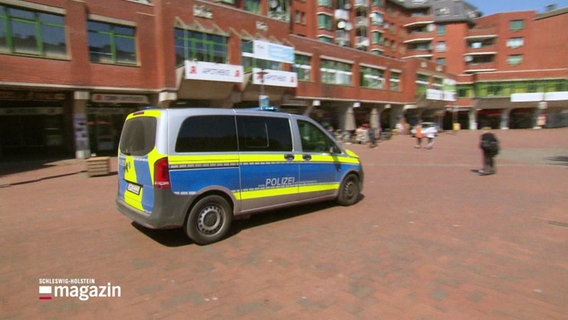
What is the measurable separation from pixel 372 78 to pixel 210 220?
36.1 meters

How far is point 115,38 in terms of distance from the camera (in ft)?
63.5

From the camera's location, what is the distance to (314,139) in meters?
6.50

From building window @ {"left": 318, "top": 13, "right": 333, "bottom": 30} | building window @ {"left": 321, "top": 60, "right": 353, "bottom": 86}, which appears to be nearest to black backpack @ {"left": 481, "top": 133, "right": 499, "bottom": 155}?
building window @ {"left": 321, "top": 60, "right": 353, "bottom": 86}

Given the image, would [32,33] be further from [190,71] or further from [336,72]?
[336,72]

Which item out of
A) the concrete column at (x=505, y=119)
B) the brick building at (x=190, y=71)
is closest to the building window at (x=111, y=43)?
the brick building at (x=190, y=71)

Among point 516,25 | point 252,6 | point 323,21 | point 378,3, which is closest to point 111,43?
point 252,6

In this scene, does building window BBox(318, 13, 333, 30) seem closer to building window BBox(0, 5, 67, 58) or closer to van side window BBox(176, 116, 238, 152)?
building window BBox(0, 5, 67, 58)

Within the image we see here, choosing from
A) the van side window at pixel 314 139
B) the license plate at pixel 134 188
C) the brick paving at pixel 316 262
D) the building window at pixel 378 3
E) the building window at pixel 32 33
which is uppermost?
the building window at pixel 378 3

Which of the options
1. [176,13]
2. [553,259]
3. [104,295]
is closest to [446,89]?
[176,13]

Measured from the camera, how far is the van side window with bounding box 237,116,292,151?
5352mm

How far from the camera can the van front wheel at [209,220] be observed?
482cm

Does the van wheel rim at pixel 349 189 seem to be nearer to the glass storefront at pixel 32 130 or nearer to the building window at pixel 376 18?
the glass storefront at pixel 32 130

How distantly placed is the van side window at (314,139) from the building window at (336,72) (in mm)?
26099

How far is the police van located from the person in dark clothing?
7571mm
